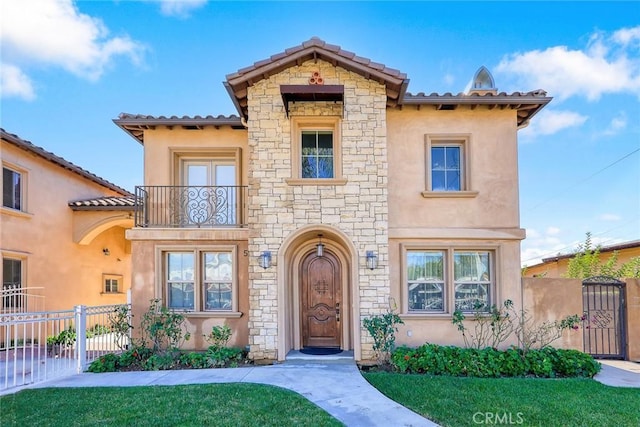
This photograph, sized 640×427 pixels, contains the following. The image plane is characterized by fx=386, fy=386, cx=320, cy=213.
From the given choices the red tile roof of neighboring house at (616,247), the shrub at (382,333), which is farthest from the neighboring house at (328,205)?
the red tile roof of neighboring house at (616,247)

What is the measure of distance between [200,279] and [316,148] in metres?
4.88

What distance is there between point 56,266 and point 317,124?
36.4 feet

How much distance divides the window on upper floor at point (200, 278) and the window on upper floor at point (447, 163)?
5.94 metres

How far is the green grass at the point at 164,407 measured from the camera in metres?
5.80

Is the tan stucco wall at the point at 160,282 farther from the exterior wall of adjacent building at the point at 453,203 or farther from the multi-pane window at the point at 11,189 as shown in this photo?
the multi-pane window at the point at 11,189

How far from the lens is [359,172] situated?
9.62 metres

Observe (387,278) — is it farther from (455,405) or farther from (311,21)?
(311,21)

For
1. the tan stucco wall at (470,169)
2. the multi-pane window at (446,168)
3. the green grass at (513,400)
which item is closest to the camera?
the green grass at (513,400)

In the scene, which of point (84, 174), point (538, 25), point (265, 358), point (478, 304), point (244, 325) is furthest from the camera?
point (84, 174)

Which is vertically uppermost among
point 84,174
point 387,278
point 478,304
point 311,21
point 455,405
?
point 311,21

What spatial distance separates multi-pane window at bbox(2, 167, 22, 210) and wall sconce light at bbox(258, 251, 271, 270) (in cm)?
906

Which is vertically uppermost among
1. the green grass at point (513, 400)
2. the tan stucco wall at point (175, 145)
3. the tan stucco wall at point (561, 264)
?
the tan stucco wall at point (175, 145)

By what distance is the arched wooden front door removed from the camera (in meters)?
10.6

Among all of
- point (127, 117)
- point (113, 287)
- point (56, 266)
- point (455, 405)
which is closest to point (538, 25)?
point (455, 405)
